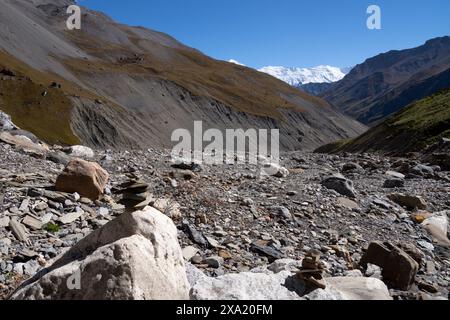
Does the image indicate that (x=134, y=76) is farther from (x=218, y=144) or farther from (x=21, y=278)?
(x=21, y=278)

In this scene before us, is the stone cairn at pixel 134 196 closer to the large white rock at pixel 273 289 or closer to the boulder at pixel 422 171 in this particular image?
the large white rock at pixel 273 289

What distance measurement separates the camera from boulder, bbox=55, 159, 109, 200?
13.5 metres

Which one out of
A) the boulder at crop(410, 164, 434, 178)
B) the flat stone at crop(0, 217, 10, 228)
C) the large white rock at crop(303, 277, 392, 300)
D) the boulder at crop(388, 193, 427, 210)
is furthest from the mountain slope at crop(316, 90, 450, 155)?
the flat stone at crop(0, 217, 10, 228)

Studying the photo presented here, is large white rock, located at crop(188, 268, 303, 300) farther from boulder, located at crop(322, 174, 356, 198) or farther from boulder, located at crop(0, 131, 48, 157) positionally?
boulder, located at crop(0, 131, 48, 157)

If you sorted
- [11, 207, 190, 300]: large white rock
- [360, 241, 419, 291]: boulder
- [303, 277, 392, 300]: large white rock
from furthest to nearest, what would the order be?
[360, 241, 419, 291]: boulder < [303, 277, 392, 300]: large white rock < [11, 207, 190, 300]: large white rock

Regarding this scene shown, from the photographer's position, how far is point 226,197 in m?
16.8

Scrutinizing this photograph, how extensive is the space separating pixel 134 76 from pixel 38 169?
267 ft

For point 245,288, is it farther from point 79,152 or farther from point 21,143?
point 79,152

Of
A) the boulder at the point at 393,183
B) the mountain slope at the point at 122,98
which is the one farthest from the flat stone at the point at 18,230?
the mountain slope at the point at 122,98

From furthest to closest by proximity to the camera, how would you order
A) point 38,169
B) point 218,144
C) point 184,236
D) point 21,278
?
point 218,144
point 38,169
point 184,236
point 21,278

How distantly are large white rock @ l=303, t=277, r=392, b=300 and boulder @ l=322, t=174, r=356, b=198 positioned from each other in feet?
39.5

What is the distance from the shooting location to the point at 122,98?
3204 inches
